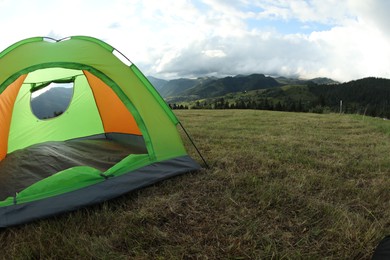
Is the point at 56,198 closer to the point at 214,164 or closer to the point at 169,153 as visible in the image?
A: the point at 169,153

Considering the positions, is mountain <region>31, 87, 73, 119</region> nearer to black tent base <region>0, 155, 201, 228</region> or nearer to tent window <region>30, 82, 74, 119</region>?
tent window <region>30, 82, 74, 119</region>

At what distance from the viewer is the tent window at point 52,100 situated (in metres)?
7.52

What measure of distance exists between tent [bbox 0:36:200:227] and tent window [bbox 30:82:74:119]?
11cm

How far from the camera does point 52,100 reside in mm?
7672

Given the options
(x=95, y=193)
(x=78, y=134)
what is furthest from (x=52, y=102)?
(x=95, y=193)

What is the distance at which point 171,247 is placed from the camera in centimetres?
287

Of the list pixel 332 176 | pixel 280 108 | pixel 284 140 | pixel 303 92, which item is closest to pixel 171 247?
pixel 332 176

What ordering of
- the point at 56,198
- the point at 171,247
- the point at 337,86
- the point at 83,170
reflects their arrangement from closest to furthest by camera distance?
the point at 171,247
the point at 56,198
the point at 83,170
the point at 337,86

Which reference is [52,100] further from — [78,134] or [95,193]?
[95,193]

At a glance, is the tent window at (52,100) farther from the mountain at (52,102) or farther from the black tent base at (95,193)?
the black tent base at (95,193)


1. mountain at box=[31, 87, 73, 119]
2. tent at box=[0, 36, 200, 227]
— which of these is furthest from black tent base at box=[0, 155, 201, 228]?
mountain at box=[31, 87, 73, 119]

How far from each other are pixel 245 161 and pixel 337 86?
181683mm

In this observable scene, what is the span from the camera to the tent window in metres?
7.52

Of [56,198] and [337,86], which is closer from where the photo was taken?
[56,198]
